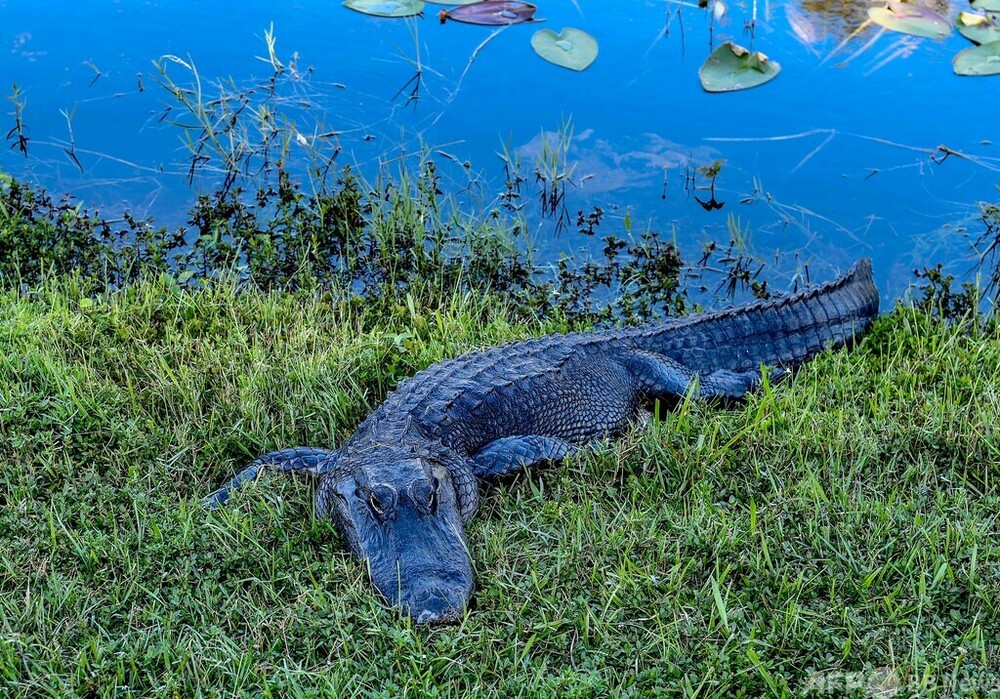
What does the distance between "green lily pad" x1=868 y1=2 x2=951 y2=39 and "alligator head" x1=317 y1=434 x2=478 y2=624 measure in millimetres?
5214

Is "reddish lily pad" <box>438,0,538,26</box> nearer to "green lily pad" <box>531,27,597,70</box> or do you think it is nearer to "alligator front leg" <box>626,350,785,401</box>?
"green lily pad" <box>531,27,597,70</box>

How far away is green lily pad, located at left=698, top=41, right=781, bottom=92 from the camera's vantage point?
662 centimetres

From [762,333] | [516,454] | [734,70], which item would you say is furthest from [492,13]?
[516,454]

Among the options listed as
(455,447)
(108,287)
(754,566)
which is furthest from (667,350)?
(108,287)

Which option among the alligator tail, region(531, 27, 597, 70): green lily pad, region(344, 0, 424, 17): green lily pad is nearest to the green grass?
the alligator tail

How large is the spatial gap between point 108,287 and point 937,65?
5512 mm

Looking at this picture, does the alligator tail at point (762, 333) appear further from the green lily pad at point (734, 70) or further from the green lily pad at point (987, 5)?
the green lily pad at point (987, 5)

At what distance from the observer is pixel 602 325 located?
5.07 meters

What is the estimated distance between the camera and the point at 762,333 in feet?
15.3

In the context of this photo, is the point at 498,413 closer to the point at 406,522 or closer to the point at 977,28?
the point at 406,522

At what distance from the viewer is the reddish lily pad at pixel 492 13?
24.0 feet

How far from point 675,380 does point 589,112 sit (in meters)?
2.78

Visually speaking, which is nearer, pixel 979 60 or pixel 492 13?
pixel 979 60

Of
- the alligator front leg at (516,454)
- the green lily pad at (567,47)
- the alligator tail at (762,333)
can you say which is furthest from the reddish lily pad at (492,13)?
the alligator front leg at (516,454)
